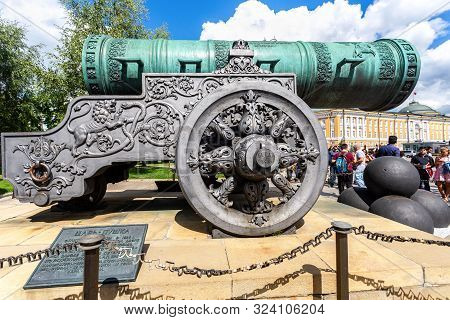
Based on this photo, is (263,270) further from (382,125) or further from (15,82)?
(382,125)

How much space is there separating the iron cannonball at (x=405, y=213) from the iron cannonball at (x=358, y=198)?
1.66 ft

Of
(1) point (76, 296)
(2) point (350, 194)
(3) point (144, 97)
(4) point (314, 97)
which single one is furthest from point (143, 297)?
(2) point (350, 194)

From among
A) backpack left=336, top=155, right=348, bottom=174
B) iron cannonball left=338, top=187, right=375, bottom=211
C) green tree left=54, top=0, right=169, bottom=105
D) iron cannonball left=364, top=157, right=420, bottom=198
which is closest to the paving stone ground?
iron cannonball left=364, top=157, right=420, bottom=198

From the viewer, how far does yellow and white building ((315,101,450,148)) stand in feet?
191

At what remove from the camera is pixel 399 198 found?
4055 mm

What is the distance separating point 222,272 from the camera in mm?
1925

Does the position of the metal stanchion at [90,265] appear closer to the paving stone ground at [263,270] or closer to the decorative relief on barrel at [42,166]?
the paving stone ground at [263,270]

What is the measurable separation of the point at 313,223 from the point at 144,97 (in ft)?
8.23

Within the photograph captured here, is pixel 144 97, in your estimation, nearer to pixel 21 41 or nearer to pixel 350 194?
pixel 350 194

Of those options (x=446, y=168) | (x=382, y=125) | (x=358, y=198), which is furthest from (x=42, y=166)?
(x=382, y=125)

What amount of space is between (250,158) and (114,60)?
226 cm

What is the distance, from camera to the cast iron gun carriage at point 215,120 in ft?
9.13

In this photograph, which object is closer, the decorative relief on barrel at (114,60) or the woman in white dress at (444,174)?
the decorative relief on barrel at (114,60)

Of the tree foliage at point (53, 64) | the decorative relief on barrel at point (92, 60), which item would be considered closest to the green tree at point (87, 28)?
the tree foliage at point (53, 64)
